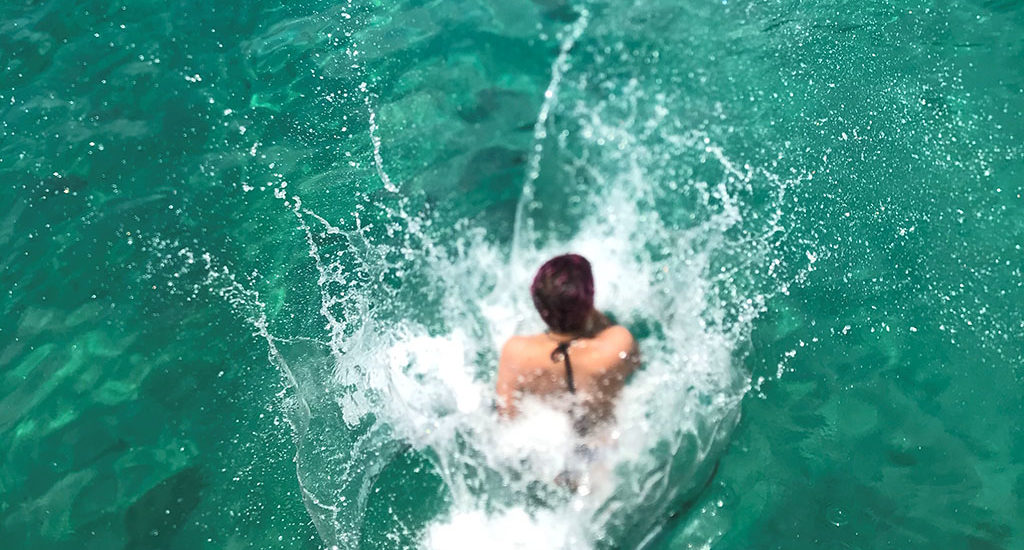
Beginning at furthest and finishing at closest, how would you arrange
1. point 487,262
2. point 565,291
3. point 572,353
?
1. point 487,262
2. point 572,353
3. point 565,291

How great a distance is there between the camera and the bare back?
368cm

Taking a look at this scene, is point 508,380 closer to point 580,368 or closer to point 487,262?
point 580,368

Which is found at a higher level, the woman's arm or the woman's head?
the woman's head

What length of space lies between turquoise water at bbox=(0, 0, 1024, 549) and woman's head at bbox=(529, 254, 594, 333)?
60 cm

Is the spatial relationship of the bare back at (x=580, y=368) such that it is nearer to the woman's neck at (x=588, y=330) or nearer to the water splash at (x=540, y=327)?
the woman's neck at (x=588, y=330)

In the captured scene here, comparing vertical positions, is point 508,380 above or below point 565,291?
below

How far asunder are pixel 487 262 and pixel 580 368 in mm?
1818

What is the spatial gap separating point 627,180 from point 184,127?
353 centimetres

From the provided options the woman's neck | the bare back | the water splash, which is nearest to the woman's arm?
the bare back

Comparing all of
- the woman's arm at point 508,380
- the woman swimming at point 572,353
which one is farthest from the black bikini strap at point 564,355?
the woman's arm at point 508,380

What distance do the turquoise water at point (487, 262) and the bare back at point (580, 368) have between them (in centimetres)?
25

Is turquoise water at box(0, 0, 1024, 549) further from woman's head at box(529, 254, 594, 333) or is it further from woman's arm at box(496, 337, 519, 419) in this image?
woman's head at box(529, 254, 594, 333)

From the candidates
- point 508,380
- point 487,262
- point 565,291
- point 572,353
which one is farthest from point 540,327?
point 565,291

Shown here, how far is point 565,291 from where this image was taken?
11.7ft
